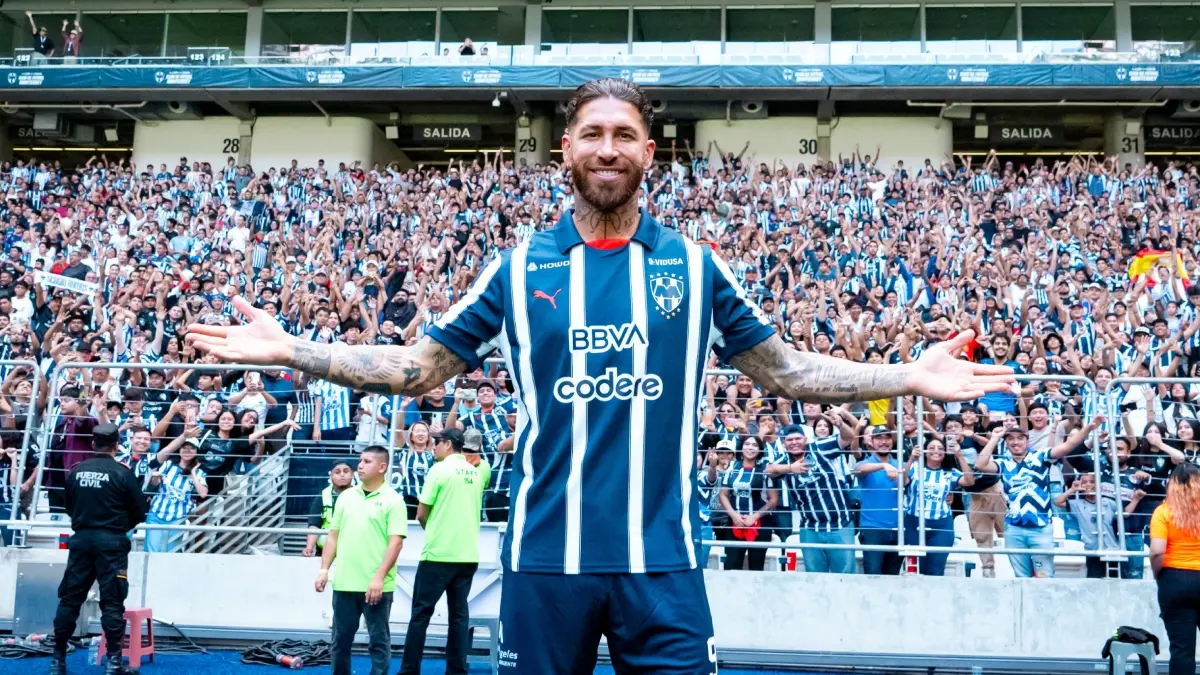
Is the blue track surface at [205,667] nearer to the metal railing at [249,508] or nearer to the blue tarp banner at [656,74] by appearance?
the metal railing at [249,508]

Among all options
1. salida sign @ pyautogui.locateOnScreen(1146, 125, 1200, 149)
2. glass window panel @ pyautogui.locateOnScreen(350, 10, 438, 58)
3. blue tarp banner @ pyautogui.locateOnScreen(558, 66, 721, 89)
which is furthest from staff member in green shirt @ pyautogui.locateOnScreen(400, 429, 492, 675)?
salida sign @ pyautogui.locateOnScreen(1146, 125, 1200, 149)

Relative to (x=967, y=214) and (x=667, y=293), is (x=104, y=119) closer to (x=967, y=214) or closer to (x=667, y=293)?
(x=967, y=214)

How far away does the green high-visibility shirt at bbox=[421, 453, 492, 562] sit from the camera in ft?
29.2

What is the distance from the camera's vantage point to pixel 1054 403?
10.8 metres

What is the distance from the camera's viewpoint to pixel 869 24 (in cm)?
3222

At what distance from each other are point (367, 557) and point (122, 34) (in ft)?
101

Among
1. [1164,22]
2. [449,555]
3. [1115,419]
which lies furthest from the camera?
[1164,22]

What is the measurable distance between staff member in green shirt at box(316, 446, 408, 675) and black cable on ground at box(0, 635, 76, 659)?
3108 mm

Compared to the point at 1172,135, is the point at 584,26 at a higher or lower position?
higher

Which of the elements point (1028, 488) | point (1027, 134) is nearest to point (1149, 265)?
point (1028, 488)

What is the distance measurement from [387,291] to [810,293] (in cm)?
678

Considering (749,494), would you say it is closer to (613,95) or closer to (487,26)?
(613,95)

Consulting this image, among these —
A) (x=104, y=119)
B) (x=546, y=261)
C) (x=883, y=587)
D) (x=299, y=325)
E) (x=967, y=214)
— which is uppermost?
(x=104, y=119)

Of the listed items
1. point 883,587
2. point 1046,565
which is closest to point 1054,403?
point 1046,565
